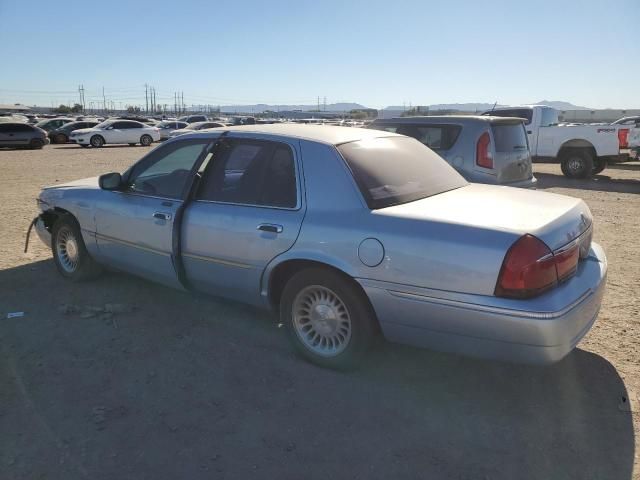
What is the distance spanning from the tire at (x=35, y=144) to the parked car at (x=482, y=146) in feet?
83.4

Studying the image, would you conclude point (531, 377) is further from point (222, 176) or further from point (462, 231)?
point (222, 176)

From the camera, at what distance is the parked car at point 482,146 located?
6.62 meters

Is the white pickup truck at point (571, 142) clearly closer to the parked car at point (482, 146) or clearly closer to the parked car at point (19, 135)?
the parked car at point (482, 146)

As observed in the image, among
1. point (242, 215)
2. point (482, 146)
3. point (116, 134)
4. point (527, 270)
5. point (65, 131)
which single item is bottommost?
point (527, 270)

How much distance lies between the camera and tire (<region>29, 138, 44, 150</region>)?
26844 mm

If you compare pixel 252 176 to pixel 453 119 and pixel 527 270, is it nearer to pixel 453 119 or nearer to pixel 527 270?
pixel 527 270

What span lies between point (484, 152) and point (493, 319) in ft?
13.9

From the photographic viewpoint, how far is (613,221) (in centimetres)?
855

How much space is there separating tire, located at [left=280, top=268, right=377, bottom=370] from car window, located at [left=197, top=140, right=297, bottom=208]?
0.58 metres

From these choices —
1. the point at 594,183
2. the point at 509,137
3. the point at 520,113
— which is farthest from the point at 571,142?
the point at 509,137

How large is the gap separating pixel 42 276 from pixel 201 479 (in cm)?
386

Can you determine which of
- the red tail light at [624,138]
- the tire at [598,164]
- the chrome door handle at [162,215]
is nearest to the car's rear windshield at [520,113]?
the tire at [598,164]

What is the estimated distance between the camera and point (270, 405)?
3.19 m

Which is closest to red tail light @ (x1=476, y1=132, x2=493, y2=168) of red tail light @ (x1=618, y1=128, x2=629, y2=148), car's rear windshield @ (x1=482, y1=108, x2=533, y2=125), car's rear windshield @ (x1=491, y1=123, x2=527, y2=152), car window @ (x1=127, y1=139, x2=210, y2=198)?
car's rear windshield @ (x1=491, y1=123, x2=527, y2=152)
